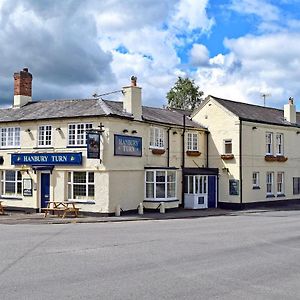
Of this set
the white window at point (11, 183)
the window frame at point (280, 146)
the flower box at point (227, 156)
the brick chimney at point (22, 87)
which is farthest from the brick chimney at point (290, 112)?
the white window at point (11, 183)

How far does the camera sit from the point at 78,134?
92.0 feet

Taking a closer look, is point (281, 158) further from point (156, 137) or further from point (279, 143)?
point (156, 137)

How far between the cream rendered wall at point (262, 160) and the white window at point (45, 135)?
13.2m

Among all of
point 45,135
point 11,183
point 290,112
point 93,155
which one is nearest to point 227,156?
point 290,112

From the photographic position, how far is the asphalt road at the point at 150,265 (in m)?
8.88

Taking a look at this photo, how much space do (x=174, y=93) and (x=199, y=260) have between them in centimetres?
5222

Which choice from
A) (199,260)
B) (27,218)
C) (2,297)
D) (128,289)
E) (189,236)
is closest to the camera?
(2,297)

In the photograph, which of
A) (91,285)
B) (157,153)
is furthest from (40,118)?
(91,285)

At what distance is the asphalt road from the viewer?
8.88m

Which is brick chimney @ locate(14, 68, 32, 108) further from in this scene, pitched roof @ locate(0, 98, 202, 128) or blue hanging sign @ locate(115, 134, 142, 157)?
blue hanging sign @ locate(115, 134, 142, 157)

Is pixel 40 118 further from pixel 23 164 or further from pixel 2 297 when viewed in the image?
pixel 2 297

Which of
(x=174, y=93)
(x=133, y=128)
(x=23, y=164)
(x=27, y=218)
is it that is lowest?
(x=27, y=218)

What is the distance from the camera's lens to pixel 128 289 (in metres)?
8.98

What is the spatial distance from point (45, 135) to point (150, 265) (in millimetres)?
19095
